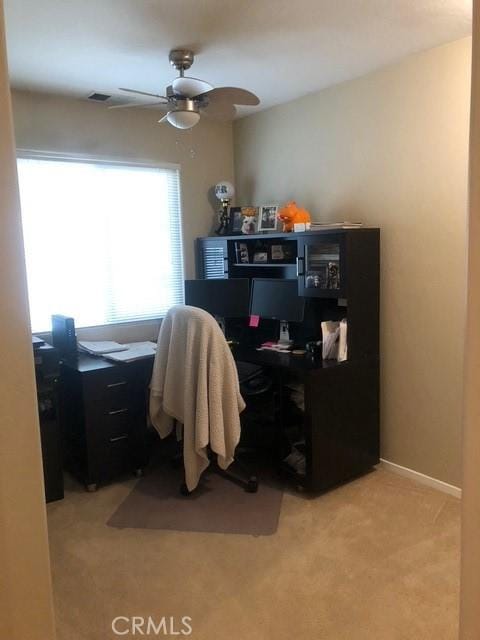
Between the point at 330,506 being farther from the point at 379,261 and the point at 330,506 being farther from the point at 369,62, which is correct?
the point at 369,62

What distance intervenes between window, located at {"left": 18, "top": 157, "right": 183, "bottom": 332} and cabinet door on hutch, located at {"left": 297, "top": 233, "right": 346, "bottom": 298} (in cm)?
123

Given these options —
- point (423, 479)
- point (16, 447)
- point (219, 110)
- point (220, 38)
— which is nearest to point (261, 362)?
point (423, 479)

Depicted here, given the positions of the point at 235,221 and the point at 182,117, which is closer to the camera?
the point at 182,117

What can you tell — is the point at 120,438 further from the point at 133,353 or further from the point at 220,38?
the point at 220,38

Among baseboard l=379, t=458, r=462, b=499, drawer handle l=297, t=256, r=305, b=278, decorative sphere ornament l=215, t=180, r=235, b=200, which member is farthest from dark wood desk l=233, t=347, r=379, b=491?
decorative sphere ornament l=215, t=180, r=235, b=200

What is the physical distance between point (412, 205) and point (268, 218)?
3.64ft

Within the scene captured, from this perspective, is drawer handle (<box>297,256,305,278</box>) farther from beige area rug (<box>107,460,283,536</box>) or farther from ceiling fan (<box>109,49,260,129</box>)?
beige area rug (<box>107,460,283,536</box>)

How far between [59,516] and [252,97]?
8.05 feet

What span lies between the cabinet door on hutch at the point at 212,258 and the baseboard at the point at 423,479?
5.87ft

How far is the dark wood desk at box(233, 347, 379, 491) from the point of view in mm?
2957

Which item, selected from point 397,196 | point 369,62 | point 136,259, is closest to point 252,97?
point 369,62

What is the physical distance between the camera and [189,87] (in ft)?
8.11

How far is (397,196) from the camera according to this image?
10.2ft

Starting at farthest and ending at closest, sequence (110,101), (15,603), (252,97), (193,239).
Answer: (193,239) < (110,101) < (252,97) < (15,603)
